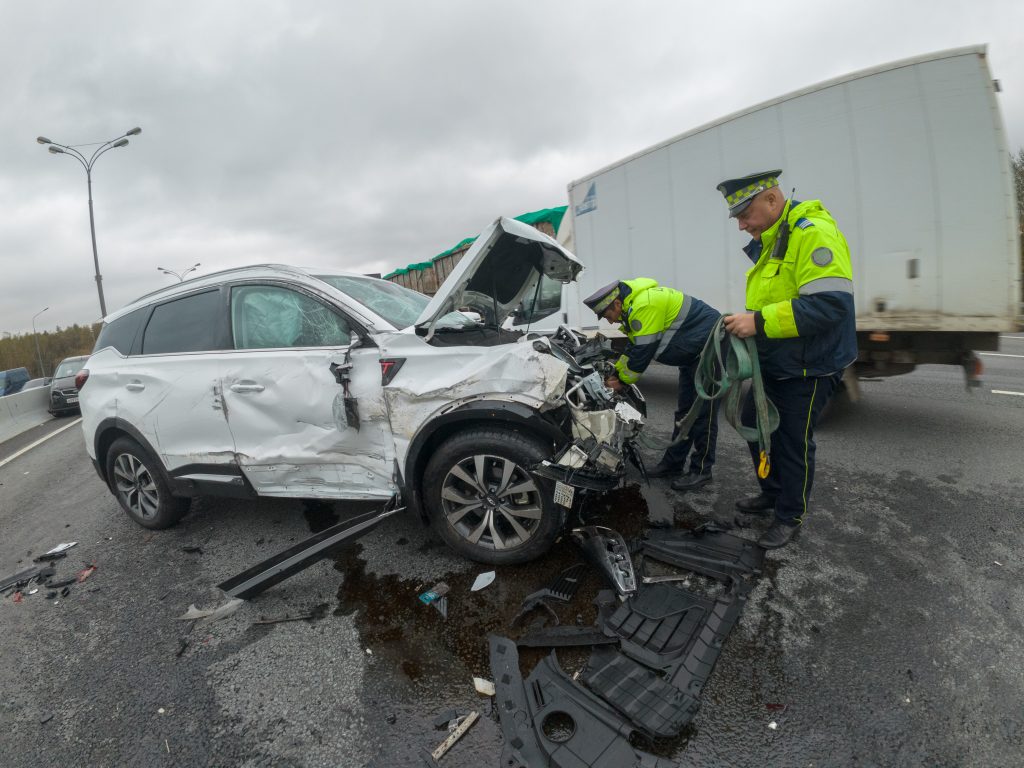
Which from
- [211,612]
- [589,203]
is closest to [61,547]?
[211,612]

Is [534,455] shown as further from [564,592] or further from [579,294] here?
[579,294]

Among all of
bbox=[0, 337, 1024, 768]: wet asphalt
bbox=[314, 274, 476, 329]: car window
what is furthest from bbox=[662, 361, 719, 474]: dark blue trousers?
bbox=[314, 274, 476, 329]: car window

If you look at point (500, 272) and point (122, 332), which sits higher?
point (500, 272)

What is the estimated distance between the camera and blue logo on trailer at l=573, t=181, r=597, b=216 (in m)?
6.35

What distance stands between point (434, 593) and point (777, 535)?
1993 mm

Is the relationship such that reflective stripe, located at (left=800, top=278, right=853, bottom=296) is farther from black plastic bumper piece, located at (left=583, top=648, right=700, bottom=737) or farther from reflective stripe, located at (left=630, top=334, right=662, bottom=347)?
black plastic bumper piece, located at (left=583, top=648, right=700, bottom=737)

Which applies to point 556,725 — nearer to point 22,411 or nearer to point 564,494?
point 564,494

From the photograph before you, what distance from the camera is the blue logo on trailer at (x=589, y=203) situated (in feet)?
20.8

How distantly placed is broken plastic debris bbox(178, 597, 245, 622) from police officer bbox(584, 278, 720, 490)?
8.71 ft

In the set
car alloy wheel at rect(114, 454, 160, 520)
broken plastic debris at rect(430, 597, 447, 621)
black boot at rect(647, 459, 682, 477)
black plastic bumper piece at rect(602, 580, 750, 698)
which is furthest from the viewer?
black boot at rect(647, 459, 682, 477)

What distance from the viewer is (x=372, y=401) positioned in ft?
8.99

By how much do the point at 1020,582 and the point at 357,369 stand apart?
3621 mm

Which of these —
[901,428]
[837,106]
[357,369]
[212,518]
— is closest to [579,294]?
[837,106]

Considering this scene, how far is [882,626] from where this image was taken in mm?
2152
